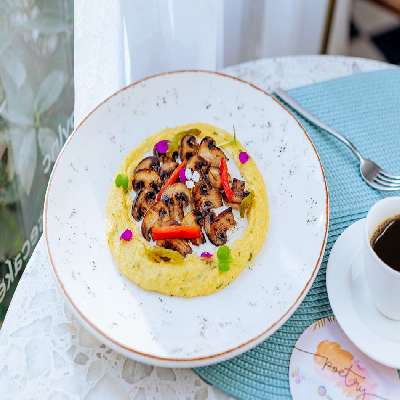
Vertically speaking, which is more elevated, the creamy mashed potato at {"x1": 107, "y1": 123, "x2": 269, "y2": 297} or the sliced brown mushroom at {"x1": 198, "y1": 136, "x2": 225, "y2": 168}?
the sliced brown mushroom at {"x1": 198, "y1": 136, "x2": 225, "y2": 168}

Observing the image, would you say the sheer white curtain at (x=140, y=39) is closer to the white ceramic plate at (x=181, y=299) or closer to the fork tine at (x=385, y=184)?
the white ceramic plate at (x=181, y=299)

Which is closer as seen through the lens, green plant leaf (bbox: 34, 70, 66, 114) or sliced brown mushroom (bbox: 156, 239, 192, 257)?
sliced brown mushroom (bbox: 156, 239, 192, 257)

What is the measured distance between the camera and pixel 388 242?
921 mm

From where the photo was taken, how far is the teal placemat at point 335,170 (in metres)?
0.94

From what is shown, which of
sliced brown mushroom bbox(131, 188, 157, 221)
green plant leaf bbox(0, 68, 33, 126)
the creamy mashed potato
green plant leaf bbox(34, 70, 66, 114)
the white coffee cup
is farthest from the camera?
green plant leaf bbox(34, 70, 66, 114)

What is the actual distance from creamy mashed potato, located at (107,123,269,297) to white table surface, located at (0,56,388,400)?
0.41 ft

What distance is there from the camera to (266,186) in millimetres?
1103

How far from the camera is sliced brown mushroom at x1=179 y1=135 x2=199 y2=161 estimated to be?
1.16 meters

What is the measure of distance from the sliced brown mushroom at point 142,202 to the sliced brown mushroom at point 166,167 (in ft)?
0.12

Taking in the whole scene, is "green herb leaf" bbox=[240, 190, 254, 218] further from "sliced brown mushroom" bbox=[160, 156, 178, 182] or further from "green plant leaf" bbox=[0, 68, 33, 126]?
"green plant leaf" bbox=[0, 68, 33, 126]

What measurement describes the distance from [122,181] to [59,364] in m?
0.31

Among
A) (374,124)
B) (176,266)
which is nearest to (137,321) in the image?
(176,266)

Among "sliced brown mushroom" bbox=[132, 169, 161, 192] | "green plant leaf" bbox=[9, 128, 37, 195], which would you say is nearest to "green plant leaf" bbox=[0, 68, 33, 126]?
"green plant leaf" bbox=[9, 128, 37, 195]

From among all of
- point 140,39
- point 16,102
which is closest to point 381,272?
point 140,39
